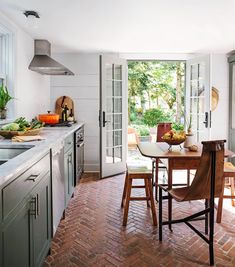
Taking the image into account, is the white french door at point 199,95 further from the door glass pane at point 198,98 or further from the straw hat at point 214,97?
the straw hat at point 214,97

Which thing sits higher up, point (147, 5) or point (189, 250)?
point (147, 5)

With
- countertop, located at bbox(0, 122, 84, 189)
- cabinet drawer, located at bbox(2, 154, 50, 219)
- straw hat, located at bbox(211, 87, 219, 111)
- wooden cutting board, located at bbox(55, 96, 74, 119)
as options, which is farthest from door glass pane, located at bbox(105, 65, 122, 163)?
cabinet drawer, located at bbox(2, 154, 50, 219)

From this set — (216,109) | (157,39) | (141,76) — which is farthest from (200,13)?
(141,76)

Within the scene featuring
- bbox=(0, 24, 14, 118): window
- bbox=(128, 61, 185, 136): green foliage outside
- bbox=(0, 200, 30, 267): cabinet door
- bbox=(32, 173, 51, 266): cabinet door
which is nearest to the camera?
bbox=(0, 200, 30, 267): cabinet door

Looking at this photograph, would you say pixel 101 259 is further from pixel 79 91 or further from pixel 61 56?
pixel 61 56

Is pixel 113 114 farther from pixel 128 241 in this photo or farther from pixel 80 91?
pixel 128 241

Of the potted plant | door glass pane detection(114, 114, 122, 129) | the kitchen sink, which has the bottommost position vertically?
the kitchen sink

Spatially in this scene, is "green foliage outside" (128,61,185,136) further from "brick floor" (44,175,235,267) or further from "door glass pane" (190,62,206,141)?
"brick floor" (44,175,235,267)

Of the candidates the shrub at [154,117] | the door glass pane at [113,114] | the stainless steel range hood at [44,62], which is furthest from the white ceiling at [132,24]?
the shrub at [154,117]

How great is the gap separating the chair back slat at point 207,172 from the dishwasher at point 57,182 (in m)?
1.18

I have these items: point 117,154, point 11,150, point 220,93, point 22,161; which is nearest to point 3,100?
point 11,150

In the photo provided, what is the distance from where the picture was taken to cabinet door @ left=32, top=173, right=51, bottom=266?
202 cm

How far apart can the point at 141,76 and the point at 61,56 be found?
514 centimetres

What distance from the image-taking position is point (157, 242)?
2.86 meters
